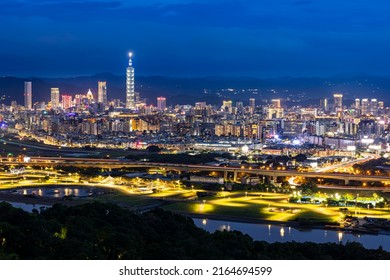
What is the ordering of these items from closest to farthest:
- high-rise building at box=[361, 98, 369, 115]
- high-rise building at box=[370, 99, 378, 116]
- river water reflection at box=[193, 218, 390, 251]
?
river water reflection at box=[193, 218, 390, 251]
high-rise building at box=[361, 98, 369, 115]
high-rise building at box=[370, 99, 378, 116]

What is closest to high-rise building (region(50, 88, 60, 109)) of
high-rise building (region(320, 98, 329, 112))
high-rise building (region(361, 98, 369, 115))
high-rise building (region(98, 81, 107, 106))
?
high-rise building (region(98, 81, 107, 106))

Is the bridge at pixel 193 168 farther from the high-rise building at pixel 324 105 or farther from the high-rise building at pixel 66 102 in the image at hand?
the high-rise building at pixel 324 105

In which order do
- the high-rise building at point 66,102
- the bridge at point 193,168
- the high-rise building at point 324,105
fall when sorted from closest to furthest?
the bridge at point 193,168 → the high-rise building at point 324,105 → the high-rise building at point 66,102

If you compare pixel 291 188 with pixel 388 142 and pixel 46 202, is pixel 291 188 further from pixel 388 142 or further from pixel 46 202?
pixel 388 142

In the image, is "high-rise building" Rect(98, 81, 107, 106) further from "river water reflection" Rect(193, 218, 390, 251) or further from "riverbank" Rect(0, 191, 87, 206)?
"river water reflection" Rect(193, 218, 390, 251)

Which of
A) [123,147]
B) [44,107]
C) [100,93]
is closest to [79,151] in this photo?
[123,147]

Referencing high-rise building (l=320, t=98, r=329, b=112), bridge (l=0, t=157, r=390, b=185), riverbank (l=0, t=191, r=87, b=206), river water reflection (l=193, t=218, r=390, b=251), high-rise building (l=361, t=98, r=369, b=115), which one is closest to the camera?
river water reflection (l=193, t=218, r=390, b=251)

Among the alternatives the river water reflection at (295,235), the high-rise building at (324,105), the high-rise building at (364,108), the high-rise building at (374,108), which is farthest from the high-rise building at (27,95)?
the river water reflection at (295,235)
